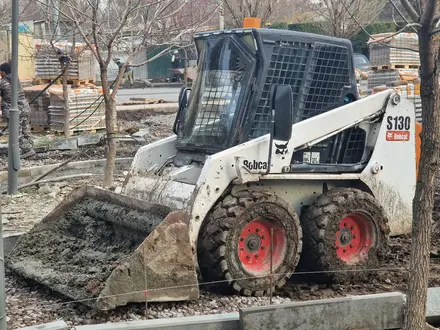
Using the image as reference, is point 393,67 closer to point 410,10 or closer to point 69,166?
point 69,166

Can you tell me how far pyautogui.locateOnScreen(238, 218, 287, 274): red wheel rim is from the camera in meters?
7.37

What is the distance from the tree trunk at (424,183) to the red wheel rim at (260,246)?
218cm

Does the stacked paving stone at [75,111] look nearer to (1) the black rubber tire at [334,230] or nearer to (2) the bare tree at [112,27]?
(2) the bare tree at [112,27]

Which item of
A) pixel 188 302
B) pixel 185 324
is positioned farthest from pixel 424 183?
pixel 188 302

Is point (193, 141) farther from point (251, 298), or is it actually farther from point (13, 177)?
point (13, 177)

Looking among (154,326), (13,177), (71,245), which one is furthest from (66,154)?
(154,326)

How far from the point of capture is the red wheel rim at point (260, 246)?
737 centimetres

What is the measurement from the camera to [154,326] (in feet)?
19.3

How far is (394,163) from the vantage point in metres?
8.38

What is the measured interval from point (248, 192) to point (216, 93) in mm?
1332

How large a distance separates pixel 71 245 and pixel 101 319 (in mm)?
1562

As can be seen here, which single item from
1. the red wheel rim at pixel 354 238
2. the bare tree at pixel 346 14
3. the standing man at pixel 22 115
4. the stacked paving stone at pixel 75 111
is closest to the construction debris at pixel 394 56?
the bare tree at pixel 346 14

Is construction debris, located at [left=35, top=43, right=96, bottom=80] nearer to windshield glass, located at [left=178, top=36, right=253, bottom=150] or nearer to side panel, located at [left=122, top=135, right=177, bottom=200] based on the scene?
side panel, located at [left=122, top=135, right=177, bottom=200]

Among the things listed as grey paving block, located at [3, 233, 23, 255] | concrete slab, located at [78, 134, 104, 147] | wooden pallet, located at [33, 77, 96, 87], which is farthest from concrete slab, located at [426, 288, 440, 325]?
wooden pallet, located at [33, 77, 96, 87]
